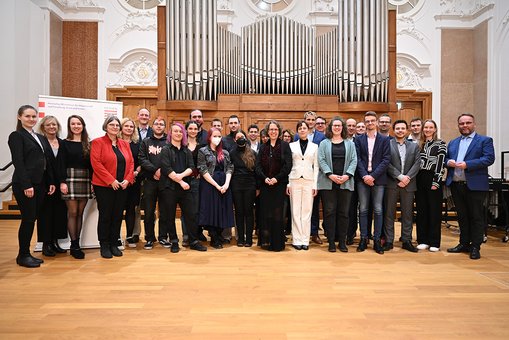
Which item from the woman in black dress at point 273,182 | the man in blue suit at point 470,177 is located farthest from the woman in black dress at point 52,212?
the man in blue suit at point 470,177

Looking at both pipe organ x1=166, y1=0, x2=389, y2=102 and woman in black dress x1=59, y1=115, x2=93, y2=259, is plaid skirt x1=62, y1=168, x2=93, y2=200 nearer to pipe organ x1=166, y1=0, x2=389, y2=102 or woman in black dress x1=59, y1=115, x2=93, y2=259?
woman in black dress x1=59, y1=115, x2=93, y2=259

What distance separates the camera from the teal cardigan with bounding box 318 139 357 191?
4.20 m

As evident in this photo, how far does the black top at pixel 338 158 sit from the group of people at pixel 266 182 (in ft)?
0.03

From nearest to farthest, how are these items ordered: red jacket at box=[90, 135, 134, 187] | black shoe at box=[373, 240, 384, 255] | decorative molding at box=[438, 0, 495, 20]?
red jacket at box=[90, 135, 134, 187] → black shoe at box=[373, 240, 384, 255] → decorative molding at box=[438, 0, 495, 20]

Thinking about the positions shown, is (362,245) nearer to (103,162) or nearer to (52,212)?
(103,162)

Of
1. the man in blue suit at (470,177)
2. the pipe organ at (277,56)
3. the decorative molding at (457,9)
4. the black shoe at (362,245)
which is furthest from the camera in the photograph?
the decorative molding at (457,9)

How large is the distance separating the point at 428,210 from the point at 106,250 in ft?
11.1

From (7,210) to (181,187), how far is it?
167 inches

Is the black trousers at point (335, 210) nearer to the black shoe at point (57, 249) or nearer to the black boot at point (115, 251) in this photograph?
the black boot at point (115, 251)

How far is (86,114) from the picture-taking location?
431 cm

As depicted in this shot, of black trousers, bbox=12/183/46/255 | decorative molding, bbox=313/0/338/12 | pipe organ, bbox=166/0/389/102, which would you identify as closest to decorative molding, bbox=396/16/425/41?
decorative molding, bbox=313/0/338/12

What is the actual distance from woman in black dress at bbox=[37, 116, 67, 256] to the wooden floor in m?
0.21

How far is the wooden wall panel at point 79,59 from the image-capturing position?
27.0 feet

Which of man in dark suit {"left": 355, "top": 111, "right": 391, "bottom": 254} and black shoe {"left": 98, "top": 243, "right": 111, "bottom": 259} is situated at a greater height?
man in dark suit {"left": 355, "top": 111, "right": 391, "bottom": 254}
